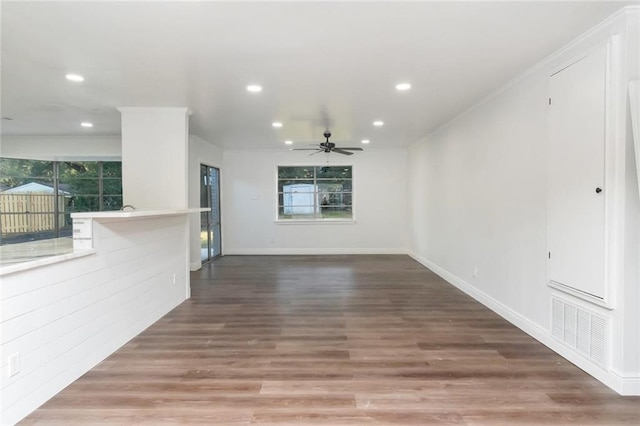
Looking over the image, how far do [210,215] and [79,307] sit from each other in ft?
16.7

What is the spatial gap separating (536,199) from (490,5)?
Answer: 194 centimetres

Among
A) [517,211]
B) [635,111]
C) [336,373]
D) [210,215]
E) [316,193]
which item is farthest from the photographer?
[316,193]

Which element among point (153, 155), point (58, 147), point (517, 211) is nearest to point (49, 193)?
point (58, 147)

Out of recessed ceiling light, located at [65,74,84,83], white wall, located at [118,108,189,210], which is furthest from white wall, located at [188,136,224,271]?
recessed ceiling light, located at [65,74,84,83]

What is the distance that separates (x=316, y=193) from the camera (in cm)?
874

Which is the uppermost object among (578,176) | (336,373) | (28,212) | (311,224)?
(578,176)

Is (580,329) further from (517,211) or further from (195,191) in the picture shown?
(195,191)

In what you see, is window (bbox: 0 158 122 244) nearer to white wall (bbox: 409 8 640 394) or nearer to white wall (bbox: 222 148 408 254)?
white wall (bbox: 222 148 408 254)

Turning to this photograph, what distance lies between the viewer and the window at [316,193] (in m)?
8.66

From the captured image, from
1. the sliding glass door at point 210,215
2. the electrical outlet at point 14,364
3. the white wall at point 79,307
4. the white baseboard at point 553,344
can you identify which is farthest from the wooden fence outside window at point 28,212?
the white baseboard at point 553,344

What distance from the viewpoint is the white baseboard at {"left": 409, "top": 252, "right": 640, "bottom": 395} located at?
232cm

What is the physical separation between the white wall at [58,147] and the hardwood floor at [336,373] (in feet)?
14.5

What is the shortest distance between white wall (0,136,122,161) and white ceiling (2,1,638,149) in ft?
6.29

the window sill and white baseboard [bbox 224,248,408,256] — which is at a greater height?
the window sill
